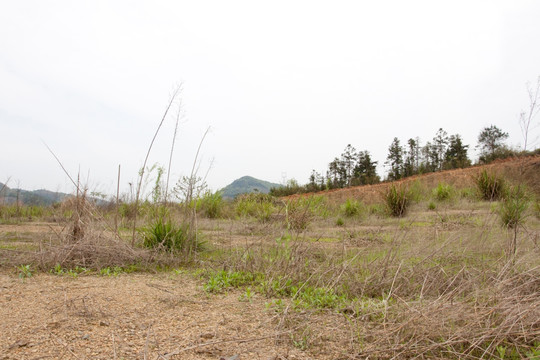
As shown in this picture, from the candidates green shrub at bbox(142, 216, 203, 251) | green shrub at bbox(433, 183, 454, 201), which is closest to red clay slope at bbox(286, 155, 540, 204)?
green shrub at bbox(433, 183, 454, 201)

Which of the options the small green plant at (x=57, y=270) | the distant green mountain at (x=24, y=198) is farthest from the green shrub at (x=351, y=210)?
the distant green mountain at (x=24, y=198)

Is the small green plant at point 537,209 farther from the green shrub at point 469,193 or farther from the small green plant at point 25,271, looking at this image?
the small green plant at point 25,271

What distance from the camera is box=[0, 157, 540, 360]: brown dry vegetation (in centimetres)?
162

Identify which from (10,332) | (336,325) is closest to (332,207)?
(336,325)

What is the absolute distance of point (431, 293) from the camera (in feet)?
7.78

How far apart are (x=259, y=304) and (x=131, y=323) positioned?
2.53 ft

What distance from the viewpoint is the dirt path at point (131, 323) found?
1.57 meters

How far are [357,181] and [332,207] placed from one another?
Answer: 417 inches

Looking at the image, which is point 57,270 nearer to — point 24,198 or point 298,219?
point 298,219

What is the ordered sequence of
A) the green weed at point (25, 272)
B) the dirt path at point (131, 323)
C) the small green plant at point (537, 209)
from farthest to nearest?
the small green plant at point (537, 209)
the green weed at point (25, 272)
the dirt path at point (131, 323)

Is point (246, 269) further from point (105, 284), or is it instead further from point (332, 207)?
point (332, 207)

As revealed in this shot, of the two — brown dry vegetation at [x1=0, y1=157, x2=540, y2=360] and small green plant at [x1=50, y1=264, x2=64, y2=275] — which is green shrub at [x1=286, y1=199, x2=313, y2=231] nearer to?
brown dry vegetation at [x1=0, y1=157, x2=540, y2=360]

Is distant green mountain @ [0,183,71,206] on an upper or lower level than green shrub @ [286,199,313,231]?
upper

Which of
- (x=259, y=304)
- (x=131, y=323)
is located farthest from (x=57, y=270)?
(x=259, y=304)
